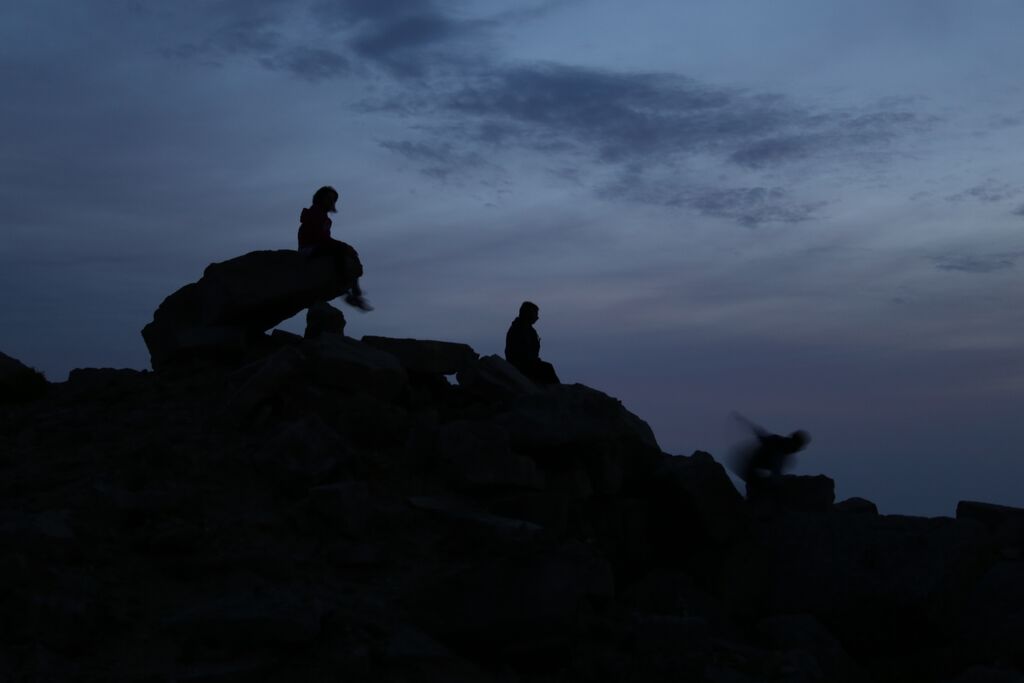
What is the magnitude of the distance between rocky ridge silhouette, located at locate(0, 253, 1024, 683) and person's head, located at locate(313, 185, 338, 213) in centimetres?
110

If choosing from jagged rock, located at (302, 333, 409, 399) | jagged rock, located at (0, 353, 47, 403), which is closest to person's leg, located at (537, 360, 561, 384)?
jagged rock, located at (302, 333, 409, 399)

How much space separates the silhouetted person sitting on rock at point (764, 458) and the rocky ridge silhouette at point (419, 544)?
36 centimetres

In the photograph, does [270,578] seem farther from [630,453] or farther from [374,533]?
[630,453]

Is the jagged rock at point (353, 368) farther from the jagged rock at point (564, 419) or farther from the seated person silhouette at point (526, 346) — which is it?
the seated person silhouette at point (526, 346)

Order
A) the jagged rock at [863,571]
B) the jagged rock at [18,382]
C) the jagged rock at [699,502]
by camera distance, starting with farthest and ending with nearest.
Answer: the jagged rock at [18,382] < the jagged rock at [699,502] < the jagged rock at [863,571]

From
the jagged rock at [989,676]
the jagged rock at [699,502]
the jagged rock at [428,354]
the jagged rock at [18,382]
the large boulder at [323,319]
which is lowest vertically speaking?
the jagged rock at [989,676]

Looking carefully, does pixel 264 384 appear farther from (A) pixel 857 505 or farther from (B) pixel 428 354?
(A) pixel 857 505

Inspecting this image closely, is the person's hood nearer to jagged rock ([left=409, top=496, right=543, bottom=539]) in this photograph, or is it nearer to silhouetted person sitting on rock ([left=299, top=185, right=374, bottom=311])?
silhouetted person sitting on rock ([left=299, top=185, right=374, bottom=311])

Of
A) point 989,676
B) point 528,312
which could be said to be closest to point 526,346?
point 528,312

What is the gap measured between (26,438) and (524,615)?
586cm

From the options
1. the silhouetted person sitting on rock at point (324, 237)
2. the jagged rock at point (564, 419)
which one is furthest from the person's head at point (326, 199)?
the jagged rock at point (564, 419)

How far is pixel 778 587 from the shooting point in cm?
1151

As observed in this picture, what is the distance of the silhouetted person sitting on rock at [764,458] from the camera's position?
42.1 ft

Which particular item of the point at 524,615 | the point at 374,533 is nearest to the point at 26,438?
the point at 374,533
